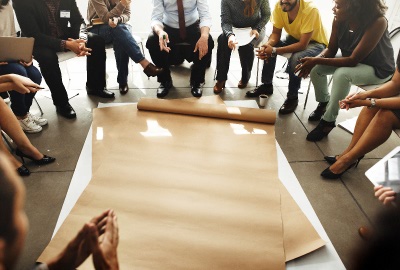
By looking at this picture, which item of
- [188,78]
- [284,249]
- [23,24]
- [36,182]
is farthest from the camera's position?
[188,78]

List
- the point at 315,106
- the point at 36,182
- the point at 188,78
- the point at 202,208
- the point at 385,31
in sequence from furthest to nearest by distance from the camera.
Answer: the point at 188,78 < the point at 315,106 < the point at 385,31 < the point at 36,182 < the point at 202,208

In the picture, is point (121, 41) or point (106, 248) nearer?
point (106, 248)

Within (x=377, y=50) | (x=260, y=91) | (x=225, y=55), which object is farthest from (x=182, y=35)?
(x=377, y=50)

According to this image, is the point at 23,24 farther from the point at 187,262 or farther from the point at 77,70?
the point at 187,262

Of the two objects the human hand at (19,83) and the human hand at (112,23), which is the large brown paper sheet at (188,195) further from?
the human hand at (112,23)

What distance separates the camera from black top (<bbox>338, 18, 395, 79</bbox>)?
7.64ft

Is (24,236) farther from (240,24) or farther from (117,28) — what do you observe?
(240,24)

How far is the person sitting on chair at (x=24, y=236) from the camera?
54 centimetres

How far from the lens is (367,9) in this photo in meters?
2.19

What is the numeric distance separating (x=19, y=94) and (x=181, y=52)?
151 cm

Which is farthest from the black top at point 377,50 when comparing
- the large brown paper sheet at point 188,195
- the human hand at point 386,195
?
the human hand at point 386,195

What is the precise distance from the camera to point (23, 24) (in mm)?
2457

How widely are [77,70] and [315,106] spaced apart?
2.66 m

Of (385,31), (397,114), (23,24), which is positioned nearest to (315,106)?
(385,31)
